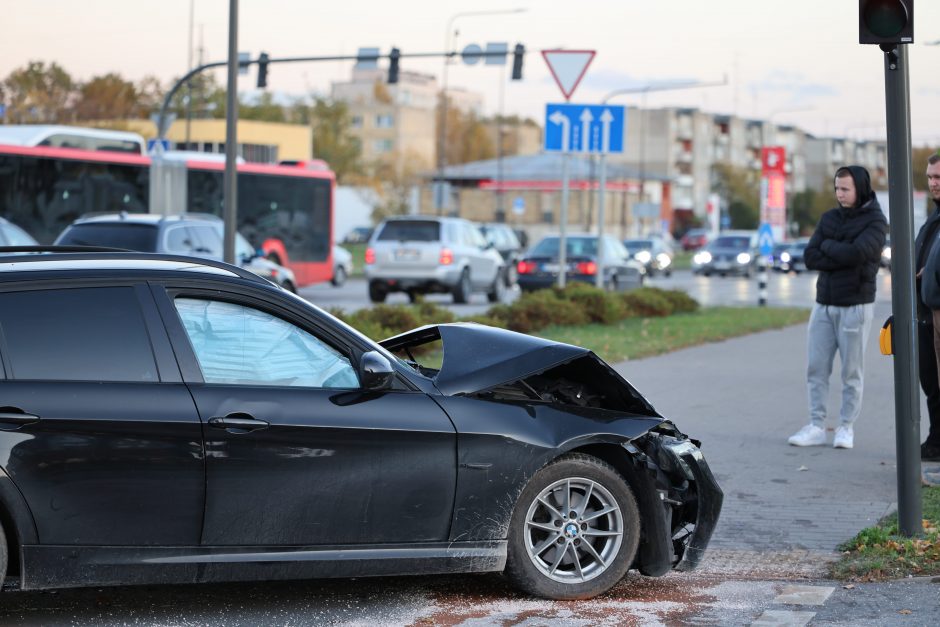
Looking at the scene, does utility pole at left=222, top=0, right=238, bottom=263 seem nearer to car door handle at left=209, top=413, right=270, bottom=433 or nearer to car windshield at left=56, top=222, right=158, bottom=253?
car windshield at left=56, top=222, right=158, bottom=253

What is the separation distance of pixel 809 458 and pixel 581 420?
13.9 feet

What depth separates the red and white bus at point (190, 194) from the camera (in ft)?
91.6

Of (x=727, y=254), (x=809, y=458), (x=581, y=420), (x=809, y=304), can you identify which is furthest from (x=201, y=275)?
(x=727, y=254)

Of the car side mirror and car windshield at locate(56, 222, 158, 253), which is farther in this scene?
car windshield at locate(56, 222, 158, 253)

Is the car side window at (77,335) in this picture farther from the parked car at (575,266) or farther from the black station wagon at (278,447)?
the parked car at (575,266)

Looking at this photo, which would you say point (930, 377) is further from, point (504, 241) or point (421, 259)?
point (504, 241)

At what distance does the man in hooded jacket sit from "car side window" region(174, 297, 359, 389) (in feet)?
A: 15.4

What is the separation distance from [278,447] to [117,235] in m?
14.7

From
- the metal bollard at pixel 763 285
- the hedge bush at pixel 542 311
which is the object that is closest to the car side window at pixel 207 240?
the hedge bush at pixel 542 311

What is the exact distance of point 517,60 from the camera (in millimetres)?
36469

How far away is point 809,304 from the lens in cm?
3316

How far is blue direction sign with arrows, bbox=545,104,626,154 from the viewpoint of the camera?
20156mm

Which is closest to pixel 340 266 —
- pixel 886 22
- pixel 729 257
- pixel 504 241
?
pixel 504 241

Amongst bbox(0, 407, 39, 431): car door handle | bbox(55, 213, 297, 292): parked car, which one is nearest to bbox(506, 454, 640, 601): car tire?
bbox(0, 407, 39, 431): car door handle
